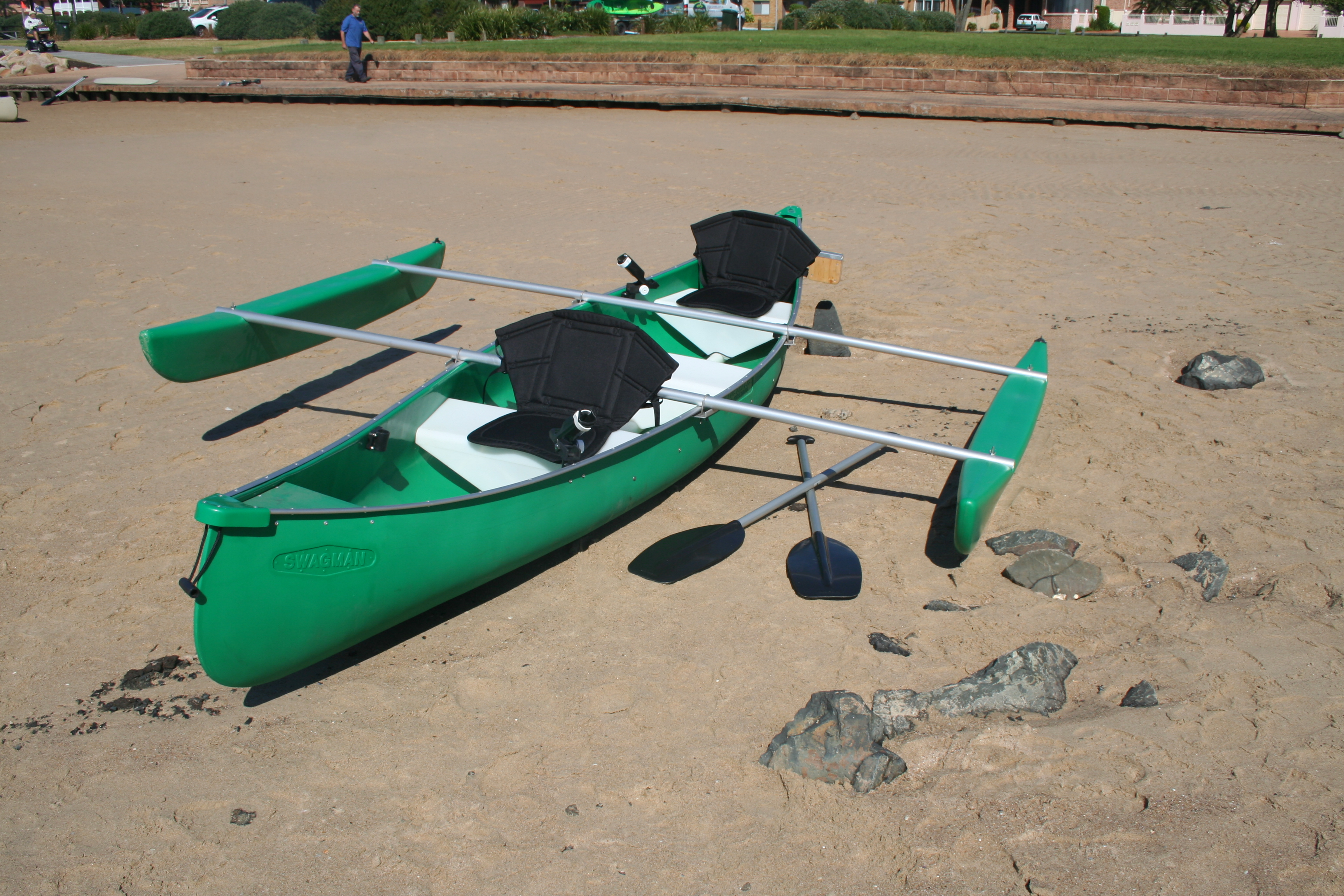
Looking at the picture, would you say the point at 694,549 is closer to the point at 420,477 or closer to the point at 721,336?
the point at 420,477

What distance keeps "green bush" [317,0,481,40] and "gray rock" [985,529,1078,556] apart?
1061 inches

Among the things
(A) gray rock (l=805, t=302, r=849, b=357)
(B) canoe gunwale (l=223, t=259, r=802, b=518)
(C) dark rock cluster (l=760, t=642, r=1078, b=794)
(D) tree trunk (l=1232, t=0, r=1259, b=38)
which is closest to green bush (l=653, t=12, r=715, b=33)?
(D) tree trunk (l=1232, t=0, r=1259, b=38)

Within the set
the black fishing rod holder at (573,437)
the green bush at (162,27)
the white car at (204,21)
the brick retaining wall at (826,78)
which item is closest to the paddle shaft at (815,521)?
the black fishing rod holder at (573,437)

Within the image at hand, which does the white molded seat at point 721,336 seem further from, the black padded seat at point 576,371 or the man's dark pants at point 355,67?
the man's dark pants at point 355,67

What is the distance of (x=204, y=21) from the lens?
3900 centimetres

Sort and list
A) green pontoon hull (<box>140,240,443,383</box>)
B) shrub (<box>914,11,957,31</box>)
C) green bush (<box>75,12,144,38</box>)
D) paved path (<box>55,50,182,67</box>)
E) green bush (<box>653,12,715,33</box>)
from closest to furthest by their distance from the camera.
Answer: green pontoon hull (<box>140,240,443,383</box>) → paved path (<box>55,50,182,67</box>) → green bush (<box>653,12,715,33</box>) → shrub (<box>914,11,957,31</box>) → green bush (<box>75,12,144,38</box>)

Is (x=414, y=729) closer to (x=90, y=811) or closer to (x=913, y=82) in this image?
(x=90, y=811)

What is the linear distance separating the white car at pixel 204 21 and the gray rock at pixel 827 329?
40400mm

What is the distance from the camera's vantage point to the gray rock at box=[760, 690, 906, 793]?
3.01m

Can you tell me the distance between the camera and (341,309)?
6.10 meters

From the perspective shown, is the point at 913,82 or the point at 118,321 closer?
the point at 118,321

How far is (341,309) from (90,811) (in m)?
3.83

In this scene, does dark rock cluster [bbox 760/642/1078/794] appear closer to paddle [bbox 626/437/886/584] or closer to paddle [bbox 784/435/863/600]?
paddle [bbox 784/435/863/600]

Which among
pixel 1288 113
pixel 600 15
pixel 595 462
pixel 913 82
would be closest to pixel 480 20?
pixel 600 15
